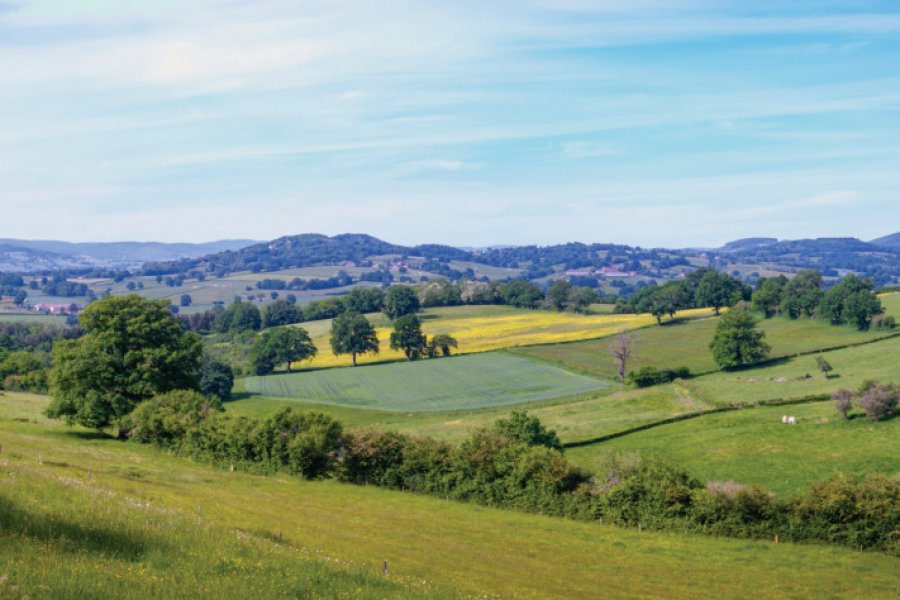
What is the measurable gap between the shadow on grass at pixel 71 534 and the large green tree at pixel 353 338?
104669mm

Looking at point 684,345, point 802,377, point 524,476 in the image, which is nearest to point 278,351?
point 684,345

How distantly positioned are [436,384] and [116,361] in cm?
4944

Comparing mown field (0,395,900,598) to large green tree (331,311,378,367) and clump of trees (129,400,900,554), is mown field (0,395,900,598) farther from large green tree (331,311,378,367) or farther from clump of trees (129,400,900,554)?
large green tree (331,311,378,367)

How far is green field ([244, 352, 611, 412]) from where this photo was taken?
92.4 m

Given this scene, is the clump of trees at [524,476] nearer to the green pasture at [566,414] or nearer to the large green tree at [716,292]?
the green pasture at [566,414]

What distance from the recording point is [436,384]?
103 m

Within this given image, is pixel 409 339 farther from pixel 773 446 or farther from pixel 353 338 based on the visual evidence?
pixel 773 446

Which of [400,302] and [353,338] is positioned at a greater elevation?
[400,302]

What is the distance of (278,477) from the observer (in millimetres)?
51156

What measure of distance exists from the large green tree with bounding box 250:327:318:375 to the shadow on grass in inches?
4003

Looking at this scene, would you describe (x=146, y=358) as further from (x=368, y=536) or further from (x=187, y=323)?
(x=187, y=323)

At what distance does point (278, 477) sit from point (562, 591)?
27367 millimetres

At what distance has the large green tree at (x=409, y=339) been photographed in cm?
12500

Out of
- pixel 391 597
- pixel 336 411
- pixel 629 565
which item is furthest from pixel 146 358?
pixel 391 597
